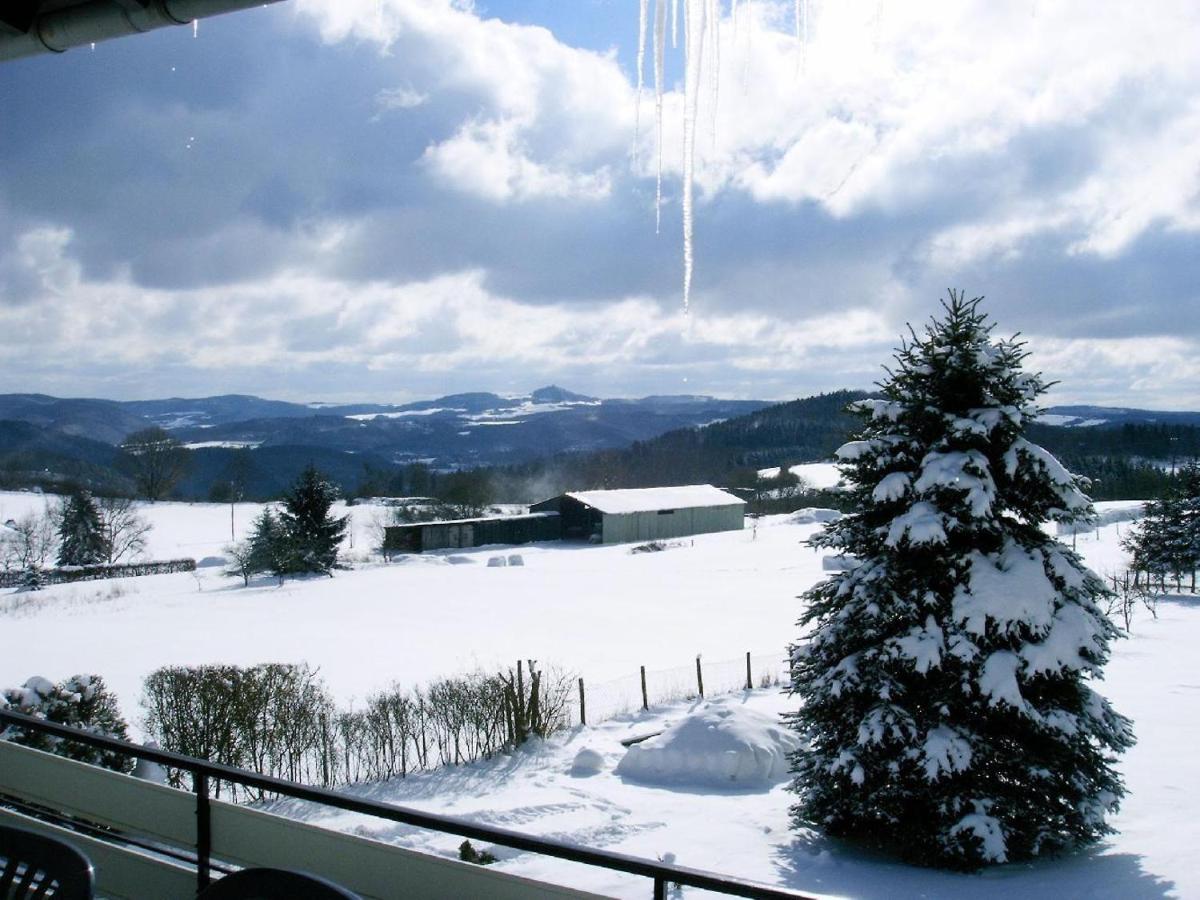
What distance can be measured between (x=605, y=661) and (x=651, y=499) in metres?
38.4

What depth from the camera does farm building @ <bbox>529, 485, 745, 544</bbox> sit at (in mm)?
56969

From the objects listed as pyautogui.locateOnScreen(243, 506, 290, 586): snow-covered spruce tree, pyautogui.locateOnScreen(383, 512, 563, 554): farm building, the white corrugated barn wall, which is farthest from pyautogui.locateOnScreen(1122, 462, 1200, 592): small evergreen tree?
pyautogui.locateOnScreen(243, 506, 290, 586): snow-covered spruce tree

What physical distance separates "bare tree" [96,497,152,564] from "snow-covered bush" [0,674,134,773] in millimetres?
50475

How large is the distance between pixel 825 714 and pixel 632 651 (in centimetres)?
1503

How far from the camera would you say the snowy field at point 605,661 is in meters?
9.26

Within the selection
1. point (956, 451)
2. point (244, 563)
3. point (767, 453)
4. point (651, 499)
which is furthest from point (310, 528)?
point (767, 453)

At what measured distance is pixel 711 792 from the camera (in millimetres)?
13203

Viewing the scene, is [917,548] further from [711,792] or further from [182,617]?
[182,617]

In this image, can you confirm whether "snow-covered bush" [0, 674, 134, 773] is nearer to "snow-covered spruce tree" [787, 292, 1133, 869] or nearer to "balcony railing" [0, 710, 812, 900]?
"balcony railing" [0, 710, 812, 900]

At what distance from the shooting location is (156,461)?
87.4 meters

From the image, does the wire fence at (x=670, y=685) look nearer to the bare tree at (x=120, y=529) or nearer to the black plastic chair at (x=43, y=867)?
the black plastic chair at (x=43, y=867)

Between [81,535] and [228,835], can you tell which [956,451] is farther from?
[81,535]

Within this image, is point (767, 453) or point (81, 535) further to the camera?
point (767, 453)

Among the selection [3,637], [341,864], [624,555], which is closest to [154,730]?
[341,864]
